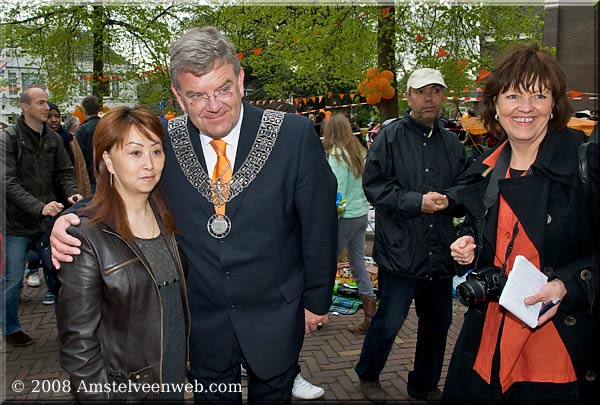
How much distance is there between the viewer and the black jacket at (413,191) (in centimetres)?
339

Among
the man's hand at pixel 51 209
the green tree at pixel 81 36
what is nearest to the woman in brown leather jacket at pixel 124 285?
the man's hand at pixel 51 209

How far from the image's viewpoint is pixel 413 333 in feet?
16.5

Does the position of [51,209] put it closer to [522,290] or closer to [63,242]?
[63,242]

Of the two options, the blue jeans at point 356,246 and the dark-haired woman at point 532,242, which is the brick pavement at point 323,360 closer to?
the blue jeans at point 356,246

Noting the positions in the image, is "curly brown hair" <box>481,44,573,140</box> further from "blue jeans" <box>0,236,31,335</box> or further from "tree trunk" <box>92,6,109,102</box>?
"tree trunk" <box>92,6,109,102</box>

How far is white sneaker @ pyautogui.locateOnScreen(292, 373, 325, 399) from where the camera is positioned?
3781 mm

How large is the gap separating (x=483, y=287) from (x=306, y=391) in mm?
2076

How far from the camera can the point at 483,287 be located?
2.19 meters

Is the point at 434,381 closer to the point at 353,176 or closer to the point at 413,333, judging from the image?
the point at 413,333

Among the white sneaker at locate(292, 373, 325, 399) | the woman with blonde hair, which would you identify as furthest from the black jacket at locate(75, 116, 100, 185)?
the white sneaker at locate(292, 373, 325, 399)

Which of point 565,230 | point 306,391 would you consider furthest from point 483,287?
point 306,391

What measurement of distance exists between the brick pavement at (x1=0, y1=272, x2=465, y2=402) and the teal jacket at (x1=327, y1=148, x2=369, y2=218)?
47.1 inches

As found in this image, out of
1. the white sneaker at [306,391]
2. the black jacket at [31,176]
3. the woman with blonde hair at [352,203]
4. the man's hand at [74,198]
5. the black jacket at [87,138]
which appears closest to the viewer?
the white sneaker at [306,391]

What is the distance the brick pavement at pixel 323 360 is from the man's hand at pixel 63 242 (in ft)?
7.32
